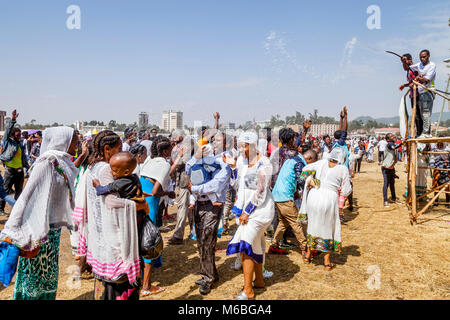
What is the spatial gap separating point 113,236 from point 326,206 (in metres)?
3.31

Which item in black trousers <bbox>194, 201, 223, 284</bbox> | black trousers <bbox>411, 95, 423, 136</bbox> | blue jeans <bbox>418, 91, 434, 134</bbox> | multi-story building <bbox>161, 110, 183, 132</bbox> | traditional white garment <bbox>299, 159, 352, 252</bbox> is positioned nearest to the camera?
black trousers <bbox>194, 201, 223, 284</bbox>

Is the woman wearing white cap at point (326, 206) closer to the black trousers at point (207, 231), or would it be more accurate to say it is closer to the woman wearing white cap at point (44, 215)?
the black trousers at point (207, 231)

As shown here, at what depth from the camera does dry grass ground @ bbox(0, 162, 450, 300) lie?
3908 mm

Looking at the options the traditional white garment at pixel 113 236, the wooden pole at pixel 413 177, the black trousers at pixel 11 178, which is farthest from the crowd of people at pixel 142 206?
the wooden pole at pixel 413 177

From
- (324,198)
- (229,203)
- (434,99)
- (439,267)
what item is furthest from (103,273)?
(434,99)

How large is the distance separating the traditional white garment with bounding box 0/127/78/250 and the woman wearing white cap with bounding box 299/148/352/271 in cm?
347

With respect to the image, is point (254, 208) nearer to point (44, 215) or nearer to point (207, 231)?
point (207, 231)

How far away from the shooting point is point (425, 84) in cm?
745

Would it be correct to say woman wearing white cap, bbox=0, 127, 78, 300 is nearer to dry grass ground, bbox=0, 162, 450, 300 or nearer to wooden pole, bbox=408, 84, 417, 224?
dry grass ground, bbox=0, 162, 450, 300

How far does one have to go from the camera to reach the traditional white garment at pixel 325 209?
4.64 metres

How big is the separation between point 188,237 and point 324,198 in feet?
9.62

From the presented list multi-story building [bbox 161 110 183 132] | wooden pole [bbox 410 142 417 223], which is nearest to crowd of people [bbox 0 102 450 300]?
wooden pole [bbox 410 142 417 223]
